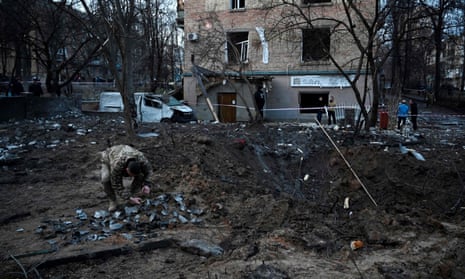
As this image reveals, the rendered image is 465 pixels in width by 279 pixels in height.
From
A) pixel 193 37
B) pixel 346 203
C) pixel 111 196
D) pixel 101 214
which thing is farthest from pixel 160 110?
pixel 101 214

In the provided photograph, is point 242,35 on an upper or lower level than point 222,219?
upper

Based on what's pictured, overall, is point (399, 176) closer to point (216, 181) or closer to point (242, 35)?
point (216, 181)

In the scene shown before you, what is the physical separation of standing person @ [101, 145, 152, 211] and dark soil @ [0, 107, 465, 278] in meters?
0.37

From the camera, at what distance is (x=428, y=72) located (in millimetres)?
55125

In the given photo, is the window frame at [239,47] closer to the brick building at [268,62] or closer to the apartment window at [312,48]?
the brick building at [268,62]

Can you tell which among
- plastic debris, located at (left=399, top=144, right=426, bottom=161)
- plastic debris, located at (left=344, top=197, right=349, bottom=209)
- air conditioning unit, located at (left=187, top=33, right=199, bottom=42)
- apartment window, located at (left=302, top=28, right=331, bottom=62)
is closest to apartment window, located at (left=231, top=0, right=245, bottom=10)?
air conditioning unit, located at (left=187, top=33, right=199, bottom=42)

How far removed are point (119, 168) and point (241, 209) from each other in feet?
7.58

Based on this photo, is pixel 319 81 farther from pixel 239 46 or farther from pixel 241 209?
pixel 241 209

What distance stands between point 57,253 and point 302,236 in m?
3.41

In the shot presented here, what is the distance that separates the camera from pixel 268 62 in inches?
923

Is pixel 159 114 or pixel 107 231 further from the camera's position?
pixel 159 114

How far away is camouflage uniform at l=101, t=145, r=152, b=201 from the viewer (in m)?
6.14

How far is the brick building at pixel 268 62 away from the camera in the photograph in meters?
22.2

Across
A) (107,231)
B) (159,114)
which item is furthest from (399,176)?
(159,114)
